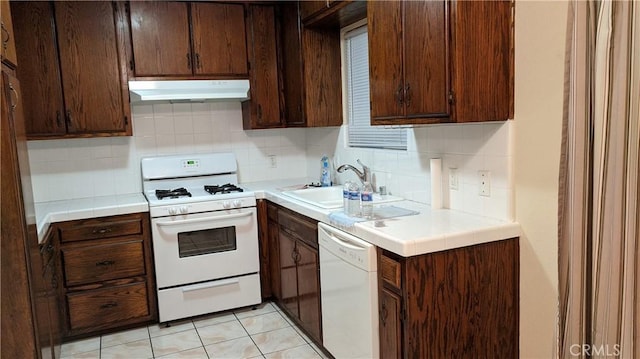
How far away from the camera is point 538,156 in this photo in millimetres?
2045

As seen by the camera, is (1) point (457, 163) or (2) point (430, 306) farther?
(1) point (457, 163)

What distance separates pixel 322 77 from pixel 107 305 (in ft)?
7.32

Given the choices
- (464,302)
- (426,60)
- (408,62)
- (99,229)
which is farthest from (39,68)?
(464,302)

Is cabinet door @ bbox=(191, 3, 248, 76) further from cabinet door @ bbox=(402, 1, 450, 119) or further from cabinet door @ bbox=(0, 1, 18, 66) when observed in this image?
cabinet door @ bbox=(402, 1, 450, 119)

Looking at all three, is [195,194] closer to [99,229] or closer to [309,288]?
[99,229]

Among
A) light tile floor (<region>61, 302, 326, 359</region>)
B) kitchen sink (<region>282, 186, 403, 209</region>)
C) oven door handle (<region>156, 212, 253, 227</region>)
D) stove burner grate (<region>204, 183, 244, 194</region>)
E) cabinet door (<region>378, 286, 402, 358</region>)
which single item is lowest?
light tile floor (<region>61, 302, 326, 359</region>)

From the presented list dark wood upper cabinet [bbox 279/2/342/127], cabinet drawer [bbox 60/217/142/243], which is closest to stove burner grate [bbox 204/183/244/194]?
cabinet drawer [bbox 60/217/142/243]

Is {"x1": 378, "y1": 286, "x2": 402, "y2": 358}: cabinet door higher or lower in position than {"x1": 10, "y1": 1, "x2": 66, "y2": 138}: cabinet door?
lower

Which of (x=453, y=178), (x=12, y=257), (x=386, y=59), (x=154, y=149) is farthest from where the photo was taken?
(x=154, y=149)

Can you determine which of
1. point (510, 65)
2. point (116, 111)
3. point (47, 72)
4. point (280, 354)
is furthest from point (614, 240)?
point (47, 72)

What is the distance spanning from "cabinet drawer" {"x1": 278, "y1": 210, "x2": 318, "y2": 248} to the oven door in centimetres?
34

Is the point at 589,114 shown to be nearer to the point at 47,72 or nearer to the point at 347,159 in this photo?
the point at 347,159

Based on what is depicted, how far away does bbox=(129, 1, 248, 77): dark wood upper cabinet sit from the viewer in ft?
11.5

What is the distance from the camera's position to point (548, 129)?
199cm
